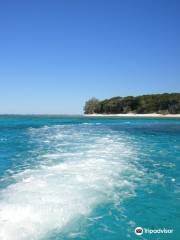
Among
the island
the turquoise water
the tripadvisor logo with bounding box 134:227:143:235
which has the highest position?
the island

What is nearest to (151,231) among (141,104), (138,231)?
(138,231)

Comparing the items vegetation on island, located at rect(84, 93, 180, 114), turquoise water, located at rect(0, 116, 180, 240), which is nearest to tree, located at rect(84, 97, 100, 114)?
vegetation on island, located at rect(84, 93, 180, 114)

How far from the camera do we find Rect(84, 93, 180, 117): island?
119 meters

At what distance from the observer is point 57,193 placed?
24.2 feet

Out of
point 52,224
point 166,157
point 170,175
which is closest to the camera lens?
point 52,224

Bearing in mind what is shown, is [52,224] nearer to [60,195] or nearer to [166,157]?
[60,195]

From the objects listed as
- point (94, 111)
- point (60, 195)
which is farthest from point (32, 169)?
point (94, 111)

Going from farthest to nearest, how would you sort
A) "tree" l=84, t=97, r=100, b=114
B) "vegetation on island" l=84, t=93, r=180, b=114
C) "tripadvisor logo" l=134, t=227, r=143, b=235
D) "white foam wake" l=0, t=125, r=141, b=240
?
"tree" l=84, t=97, r=100, b=114, "vegetation on island" l=84, t=93, r=180, b=114, "white foam wake" l=0, t=125, r=141, b=240, "tripadvisor logo" l=134, t=227, r=143, b=235

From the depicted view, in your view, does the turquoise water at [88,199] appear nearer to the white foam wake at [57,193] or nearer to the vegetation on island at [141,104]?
the white foam wake at [57,193]

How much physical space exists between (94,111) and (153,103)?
50.6 meters

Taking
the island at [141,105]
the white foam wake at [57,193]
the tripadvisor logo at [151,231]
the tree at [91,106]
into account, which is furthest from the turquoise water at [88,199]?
the tree at [91,106]

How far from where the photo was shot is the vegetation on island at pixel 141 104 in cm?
11875

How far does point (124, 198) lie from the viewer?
7086 mm

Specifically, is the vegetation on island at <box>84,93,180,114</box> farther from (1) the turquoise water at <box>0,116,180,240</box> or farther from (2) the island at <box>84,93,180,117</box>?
(1) the turquoise water at <box>0,116,180,240</box>
